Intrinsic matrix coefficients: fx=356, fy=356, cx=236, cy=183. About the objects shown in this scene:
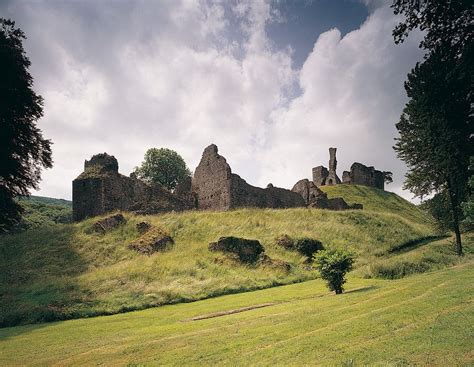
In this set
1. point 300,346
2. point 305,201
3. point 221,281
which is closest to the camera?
point 300,346

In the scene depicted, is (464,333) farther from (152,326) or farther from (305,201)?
(305,201)

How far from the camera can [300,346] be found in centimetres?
654

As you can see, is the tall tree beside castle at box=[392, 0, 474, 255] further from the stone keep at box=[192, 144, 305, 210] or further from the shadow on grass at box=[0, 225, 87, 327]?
the stone keep at box=[192, 144, 305, 210]

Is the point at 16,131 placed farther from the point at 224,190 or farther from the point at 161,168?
the point at 161,168

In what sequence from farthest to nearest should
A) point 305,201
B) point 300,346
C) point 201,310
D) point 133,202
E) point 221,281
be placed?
1. point 305,201
2. point 133,202
3. point 221,281
4. point 201,310
5. point 300,346

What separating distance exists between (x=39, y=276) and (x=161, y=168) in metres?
54.2

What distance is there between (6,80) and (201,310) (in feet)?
50.7

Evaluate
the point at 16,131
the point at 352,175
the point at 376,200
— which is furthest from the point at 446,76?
the point at 352,175

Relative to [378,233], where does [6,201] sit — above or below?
above

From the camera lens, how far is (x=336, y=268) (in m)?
13.9

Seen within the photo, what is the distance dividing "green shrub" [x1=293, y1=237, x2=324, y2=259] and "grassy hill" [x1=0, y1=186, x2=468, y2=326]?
88cm

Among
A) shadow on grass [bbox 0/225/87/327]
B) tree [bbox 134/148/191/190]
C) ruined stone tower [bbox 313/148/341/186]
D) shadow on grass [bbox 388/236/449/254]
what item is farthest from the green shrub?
ruined stone tower [bbox 313/148/341/186]

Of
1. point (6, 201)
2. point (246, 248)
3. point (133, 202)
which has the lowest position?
point (246, 248)

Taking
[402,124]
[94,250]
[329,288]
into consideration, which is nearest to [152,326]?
[329,288]
